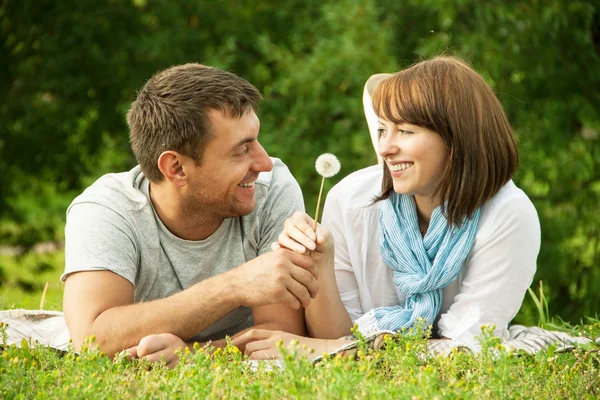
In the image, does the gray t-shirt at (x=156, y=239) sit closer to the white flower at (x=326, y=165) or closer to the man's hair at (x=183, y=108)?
the man's hair at (x=183, y=108)

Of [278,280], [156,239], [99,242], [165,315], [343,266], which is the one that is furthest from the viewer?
[343,266]

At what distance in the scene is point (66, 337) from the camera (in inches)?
156

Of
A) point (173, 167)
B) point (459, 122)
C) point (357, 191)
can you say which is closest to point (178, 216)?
point (173, 167)

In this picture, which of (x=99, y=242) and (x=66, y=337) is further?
(x=66, y=337)

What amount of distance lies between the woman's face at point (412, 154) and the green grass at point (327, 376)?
2.13 ft

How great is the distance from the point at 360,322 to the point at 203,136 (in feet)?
3.40

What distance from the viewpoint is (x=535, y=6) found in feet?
23.0

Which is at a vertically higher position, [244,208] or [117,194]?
[117,194]

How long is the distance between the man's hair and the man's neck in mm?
78

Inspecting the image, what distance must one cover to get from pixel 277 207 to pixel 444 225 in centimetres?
76

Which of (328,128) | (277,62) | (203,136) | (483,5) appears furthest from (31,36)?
(203,136)

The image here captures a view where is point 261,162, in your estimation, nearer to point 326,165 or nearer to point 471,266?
point 326,165

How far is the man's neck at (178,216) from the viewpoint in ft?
12.9

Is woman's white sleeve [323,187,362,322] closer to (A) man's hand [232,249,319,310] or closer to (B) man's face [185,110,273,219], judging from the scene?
(B) man's face [185,110,273,219]
